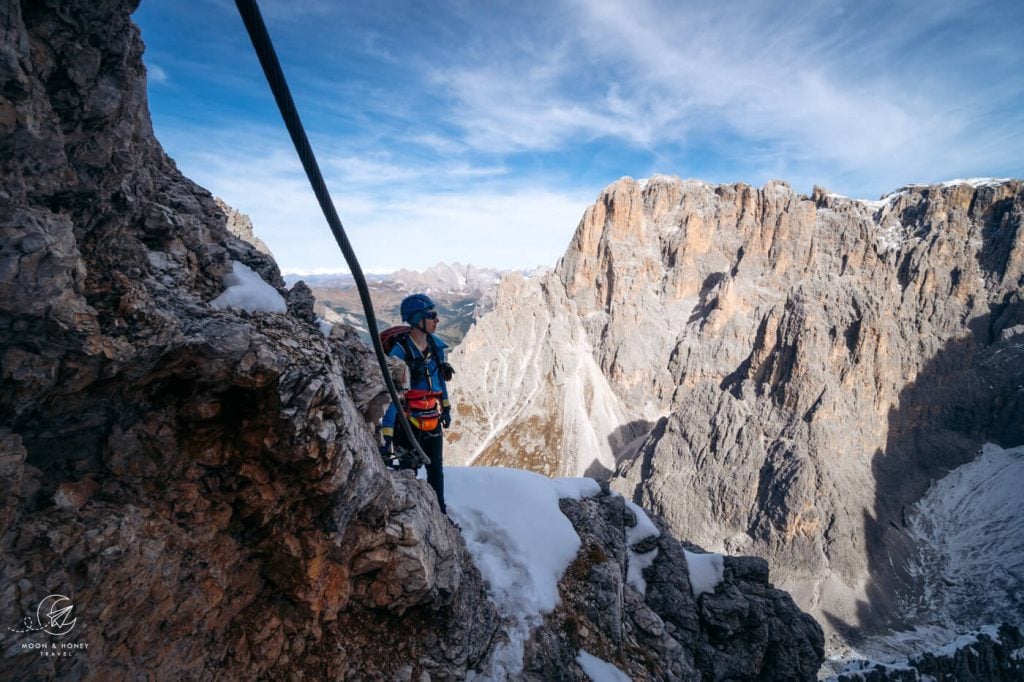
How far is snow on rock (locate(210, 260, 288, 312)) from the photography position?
5.60 metres

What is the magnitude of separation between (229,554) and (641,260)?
399 feet

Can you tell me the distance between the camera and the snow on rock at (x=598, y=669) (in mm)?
8805

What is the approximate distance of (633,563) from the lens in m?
13.2

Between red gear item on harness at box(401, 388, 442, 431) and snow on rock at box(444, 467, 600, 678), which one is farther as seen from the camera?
snow on rock at box(444, 467, 600, 678)

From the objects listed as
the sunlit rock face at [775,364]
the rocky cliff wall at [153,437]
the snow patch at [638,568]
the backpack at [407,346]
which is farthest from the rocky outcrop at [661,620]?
the sunlit rock face at [775,364]

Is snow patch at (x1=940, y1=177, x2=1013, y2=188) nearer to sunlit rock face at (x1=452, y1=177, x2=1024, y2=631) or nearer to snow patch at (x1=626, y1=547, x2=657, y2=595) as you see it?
sunlit rock face at (x1=452, y1=177, x2=1024, y2=631)

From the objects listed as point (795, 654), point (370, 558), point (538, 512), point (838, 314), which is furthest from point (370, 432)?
point (838, 314)

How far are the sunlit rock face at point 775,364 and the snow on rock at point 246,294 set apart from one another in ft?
276

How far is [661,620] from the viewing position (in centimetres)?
1193

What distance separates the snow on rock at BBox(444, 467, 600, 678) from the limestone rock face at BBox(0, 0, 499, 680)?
2.36 m

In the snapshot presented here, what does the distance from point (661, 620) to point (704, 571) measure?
4.00 m

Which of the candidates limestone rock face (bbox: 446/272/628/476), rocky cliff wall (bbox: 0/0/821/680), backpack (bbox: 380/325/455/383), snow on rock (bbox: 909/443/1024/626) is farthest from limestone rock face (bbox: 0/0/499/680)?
snow on rock (bbox: 909/443/1024/626)

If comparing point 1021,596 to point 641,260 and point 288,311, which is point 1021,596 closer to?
point 641,260

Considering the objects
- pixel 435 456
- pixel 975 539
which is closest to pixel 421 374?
pixel 435 456
